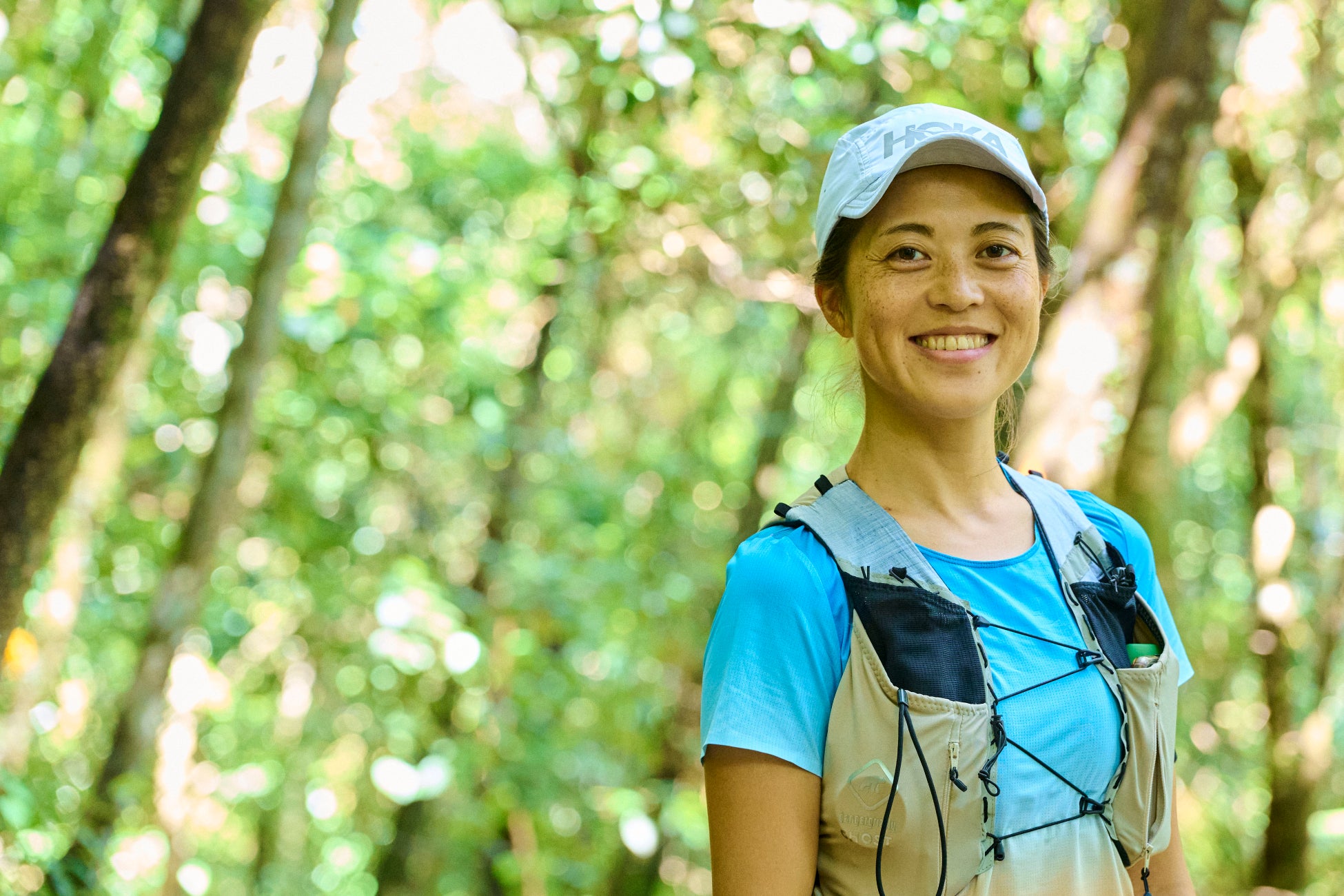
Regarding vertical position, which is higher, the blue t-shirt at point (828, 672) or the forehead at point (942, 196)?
the forehead at point (942, 196)

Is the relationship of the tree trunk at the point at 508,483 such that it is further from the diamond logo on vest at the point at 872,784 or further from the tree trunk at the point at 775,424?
the diamond logo on vest at the point at 872,784

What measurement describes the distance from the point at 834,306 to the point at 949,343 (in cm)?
21

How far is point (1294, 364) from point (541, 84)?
654cm

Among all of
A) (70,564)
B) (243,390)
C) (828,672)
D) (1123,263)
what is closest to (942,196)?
(828,672)

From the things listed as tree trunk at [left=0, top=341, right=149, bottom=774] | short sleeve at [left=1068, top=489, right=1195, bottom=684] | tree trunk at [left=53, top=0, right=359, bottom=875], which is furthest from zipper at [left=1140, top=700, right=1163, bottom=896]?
tree trunk at [left=53, top=0, right=359, bottom=875]

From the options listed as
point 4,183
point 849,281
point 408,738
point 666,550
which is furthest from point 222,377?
point 849,281

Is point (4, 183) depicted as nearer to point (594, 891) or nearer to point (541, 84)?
point (541, 84)

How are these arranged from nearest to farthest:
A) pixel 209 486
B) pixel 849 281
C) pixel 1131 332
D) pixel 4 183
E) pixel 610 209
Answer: pixel 849 281 → pixel 1131 332 → pixel 209 486 → pixel 610 209 → pixel 4 183

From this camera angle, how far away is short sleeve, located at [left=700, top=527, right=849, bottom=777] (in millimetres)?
1284

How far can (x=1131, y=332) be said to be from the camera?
10.7ft

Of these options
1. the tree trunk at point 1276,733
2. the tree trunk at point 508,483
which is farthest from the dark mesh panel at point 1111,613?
the tree trunk at point 1276,733

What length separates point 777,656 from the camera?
4.27 feet

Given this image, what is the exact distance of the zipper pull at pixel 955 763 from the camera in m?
1.28

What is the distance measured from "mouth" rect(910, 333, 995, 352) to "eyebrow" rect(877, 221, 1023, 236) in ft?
0.42
